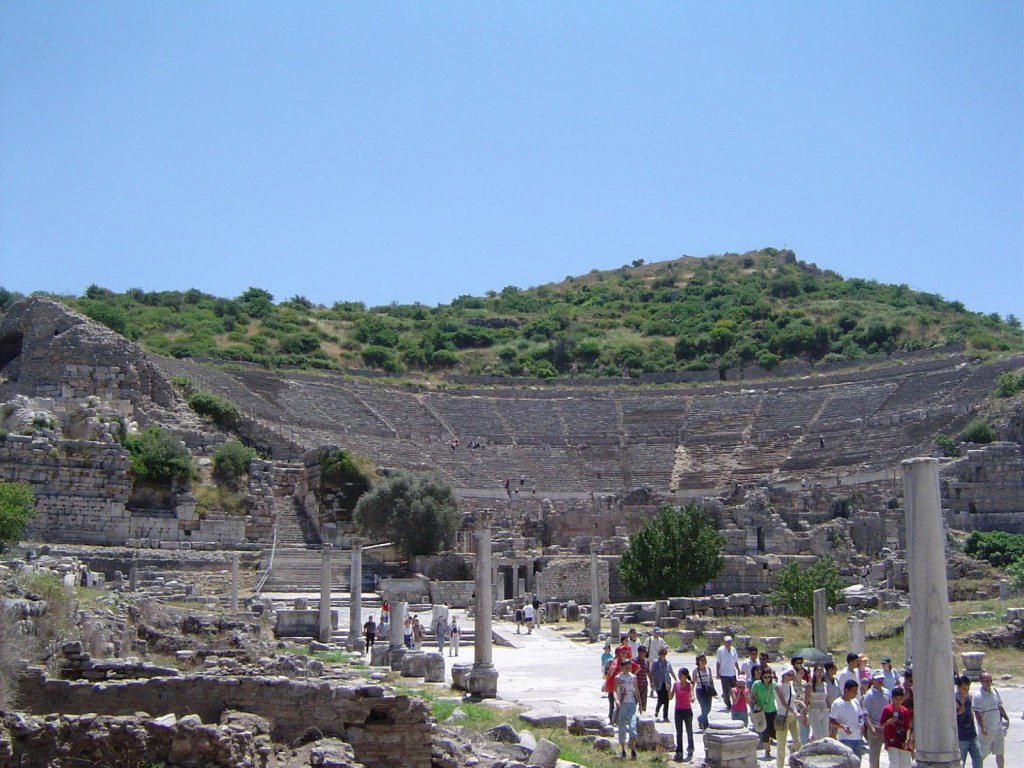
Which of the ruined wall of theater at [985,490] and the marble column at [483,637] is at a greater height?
the ruined wall of theater at [985,490]

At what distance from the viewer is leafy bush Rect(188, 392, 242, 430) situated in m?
45.3

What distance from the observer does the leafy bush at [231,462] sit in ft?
128

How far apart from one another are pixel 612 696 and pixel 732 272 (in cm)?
9622

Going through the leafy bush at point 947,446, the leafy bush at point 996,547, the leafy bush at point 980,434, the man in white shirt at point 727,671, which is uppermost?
the leafy bush at point 980,434

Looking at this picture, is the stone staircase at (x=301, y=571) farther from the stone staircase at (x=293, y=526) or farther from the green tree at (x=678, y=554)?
the green tree at (x=678, y=554)

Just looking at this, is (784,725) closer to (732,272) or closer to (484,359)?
(484,359)

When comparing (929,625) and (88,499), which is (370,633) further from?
(929,625)

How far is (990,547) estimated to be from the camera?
34.3 meters

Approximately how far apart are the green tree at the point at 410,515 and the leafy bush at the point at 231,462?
429 cm

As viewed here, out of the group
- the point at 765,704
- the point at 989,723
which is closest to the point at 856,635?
the point at 765,704

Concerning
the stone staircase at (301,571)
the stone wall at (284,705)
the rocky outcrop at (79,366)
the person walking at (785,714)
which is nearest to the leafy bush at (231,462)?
the rocky outcrop at (79,366)

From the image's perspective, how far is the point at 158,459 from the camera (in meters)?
36.7

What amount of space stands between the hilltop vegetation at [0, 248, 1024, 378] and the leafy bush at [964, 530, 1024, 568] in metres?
29.1

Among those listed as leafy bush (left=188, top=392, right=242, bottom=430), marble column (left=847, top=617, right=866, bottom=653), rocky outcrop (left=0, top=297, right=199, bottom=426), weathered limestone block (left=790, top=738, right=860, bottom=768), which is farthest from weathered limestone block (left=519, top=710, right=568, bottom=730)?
leafy bush (left=188, top=392, right=242, bottom=430)
